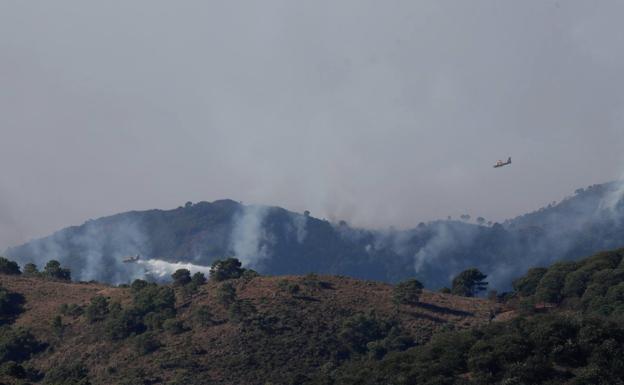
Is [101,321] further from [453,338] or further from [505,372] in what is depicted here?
[505,372]

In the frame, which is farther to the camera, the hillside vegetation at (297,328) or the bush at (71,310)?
the bush at (71,310)

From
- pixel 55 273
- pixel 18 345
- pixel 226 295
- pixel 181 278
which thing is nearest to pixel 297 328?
pixel 226 295

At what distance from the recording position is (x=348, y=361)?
429 ft

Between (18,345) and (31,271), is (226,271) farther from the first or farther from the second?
(31,271)

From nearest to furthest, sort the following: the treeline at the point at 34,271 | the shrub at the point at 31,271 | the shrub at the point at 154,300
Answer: the shrub at the point at 154,300, the treeline at the point at 34,271, the shrub at the point at 31,271

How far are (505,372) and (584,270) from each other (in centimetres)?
6268

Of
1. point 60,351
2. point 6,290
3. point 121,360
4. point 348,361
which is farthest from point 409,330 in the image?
point 6,290

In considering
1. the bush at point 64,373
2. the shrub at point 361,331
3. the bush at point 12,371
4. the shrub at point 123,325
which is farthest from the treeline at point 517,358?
the shrub at point 123,325

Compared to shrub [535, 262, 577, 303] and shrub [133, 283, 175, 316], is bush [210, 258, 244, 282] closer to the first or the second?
shrub [133, 283, 175, 316]

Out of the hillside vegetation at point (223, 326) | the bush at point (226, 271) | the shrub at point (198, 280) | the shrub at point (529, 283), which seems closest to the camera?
the hillside vegetation at point (223, 326)

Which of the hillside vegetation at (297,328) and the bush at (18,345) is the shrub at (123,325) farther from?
the bush at (18,345)

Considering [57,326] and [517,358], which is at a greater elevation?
[57,326]

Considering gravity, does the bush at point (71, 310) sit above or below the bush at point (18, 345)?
above

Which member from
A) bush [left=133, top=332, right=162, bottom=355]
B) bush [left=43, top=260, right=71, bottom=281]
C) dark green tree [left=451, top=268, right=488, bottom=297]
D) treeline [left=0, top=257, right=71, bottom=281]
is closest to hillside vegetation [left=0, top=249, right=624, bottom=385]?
bush [left=133, top=332, right=162, bottom=355]
